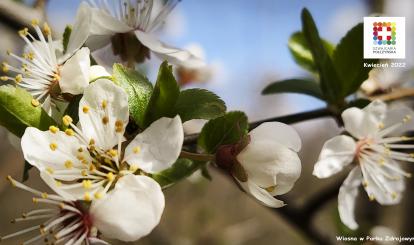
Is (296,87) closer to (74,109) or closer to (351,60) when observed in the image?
(351,60)

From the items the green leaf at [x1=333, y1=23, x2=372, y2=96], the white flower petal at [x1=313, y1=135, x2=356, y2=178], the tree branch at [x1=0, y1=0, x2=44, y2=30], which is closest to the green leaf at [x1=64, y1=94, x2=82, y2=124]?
the white flower petal at [x1=313, y1=135, x2=356, y2=178]

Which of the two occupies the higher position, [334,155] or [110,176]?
[110,176]

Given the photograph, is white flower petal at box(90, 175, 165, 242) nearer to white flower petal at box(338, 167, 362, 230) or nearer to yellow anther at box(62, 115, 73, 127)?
yellow anther at box(62, 115, 73, 127)

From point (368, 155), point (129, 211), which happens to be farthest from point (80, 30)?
point (368, 155)

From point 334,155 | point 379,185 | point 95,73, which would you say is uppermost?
point 95,73

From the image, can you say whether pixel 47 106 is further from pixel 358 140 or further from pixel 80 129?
pixel 358 140

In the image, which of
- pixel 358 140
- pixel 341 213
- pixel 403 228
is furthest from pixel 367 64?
pixel 403 228
